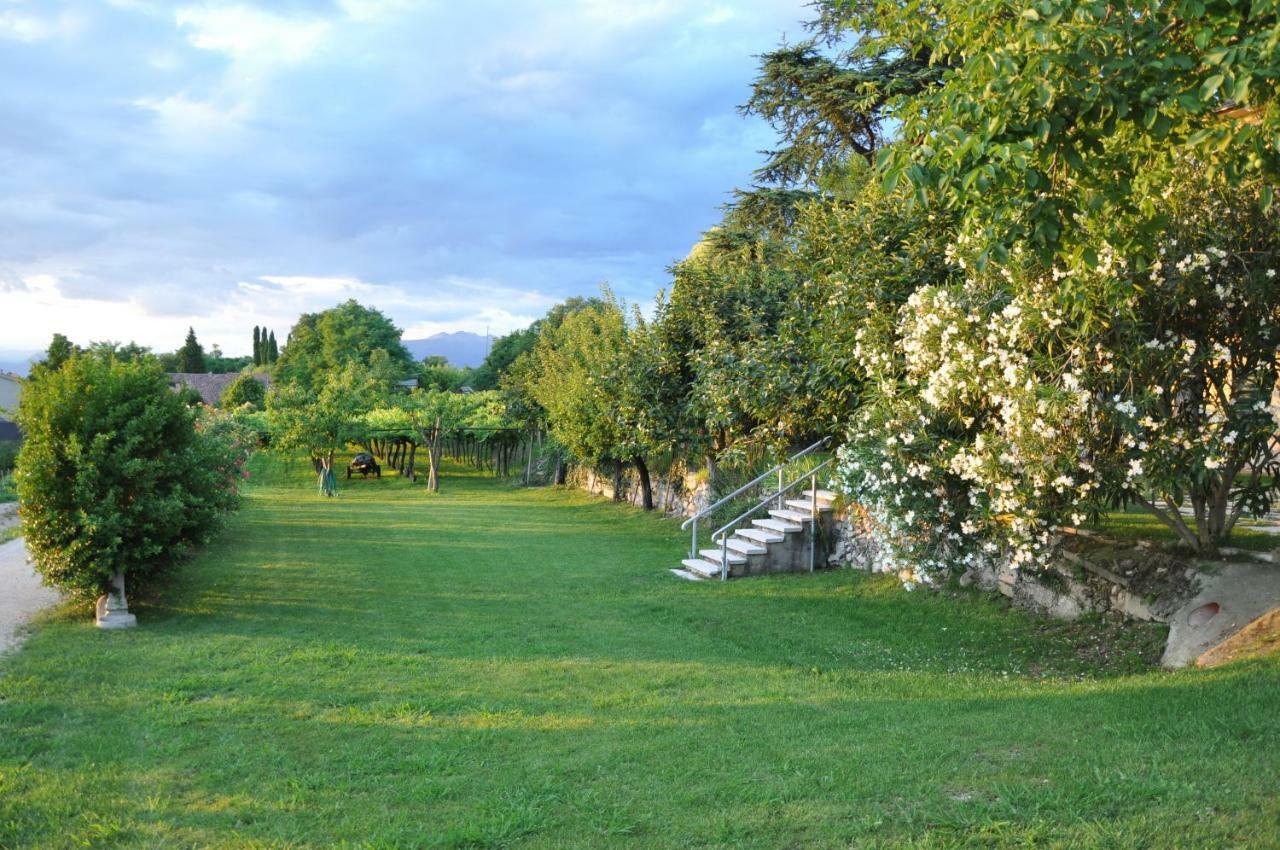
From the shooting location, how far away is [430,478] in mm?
30703

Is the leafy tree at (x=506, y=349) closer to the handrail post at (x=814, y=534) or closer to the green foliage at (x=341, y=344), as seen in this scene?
the green foliage at (x=341, y=344)

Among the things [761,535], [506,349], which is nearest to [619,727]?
[761,535]

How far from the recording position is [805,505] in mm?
14125

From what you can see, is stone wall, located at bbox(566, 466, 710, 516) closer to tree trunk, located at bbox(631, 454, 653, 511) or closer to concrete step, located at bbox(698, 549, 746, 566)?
tree trunk, located at bbox(631, 454, 653, 511)

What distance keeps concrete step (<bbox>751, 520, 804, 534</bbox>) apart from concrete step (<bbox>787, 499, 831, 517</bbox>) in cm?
35

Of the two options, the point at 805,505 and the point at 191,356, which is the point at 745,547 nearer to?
the point at 805,505

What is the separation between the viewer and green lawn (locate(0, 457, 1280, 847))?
14.1 feet

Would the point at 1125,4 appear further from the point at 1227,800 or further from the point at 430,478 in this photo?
the point at 430,478

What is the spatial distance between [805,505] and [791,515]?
32 centimetres

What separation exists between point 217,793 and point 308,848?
111cm

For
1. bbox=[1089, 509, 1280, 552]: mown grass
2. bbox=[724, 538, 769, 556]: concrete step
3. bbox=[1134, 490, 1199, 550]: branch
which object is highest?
bbox=[1134, 490, 1199, 550]: branch

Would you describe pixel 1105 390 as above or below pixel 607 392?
below

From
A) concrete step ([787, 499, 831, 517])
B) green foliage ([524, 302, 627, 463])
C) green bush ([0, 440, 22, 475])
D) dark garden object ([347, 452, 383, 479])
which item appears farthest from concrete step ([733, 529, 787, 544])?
green bush ([0, 440, 22, 475])

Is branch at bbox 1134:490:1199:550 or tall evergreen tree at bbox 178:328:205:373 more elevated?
tall evergreen tree at bbox 178:328:205:373
